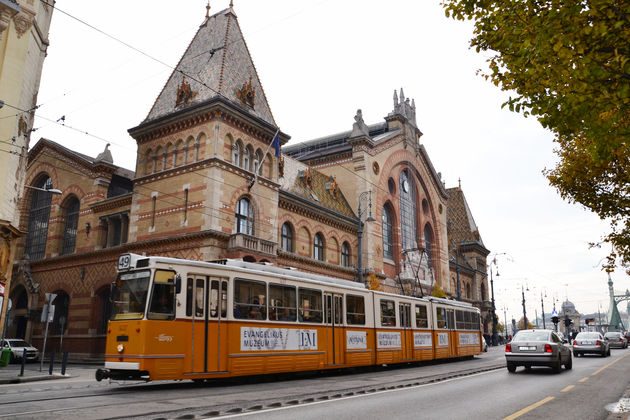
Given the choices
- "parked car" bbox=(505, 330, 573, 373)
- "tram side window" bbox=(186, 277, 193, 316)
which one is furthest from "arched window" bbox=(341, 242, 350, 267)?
"tram side window" bbox=(186, 277, 193, 316)

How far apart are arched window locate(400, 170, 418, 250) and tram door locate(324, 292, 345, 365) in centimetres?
2827

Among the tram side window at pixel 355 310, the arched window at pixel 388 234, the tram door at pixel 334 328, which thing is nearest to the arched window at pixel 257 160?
the tram side window at pixel 355 310

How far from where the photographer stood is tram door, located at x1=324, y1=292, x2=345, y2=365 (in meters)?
16.8

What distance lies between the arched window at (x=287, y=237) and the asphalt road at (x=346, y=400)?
1705cm

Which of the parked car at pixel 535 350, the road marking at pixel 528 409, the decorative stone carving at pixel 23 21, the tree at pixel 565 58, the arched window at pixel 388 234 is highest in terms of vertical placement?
the decorative stone carving at pixel 23 21

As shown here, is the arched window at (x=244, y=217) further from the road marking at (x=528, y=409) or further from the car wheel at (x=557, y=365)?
the road marking at (x=528, y=409)

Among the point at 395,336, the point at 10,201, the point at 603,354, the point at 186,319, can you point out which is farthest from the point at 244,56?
the point at 603,354

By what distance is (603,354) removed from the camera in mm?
26578

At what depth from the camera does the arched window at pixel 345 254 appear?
37.3 meters

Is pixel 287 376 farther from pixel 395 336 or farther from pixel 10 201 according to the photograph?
pixel 10 201

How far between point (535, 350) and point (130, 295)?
12.3 m

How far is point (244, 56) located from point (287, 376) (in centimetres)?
2040

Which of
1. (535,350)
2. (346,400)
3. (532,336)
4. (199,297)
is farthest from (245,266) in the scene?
(532,336)

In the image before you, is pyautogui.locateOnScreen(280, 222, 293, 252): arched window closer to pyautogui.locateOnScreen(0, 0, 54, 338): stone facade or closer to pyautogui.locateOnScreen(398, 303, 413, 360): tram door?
pyautogui.locateOnScreen(398, 303, 413, 360): tram door
